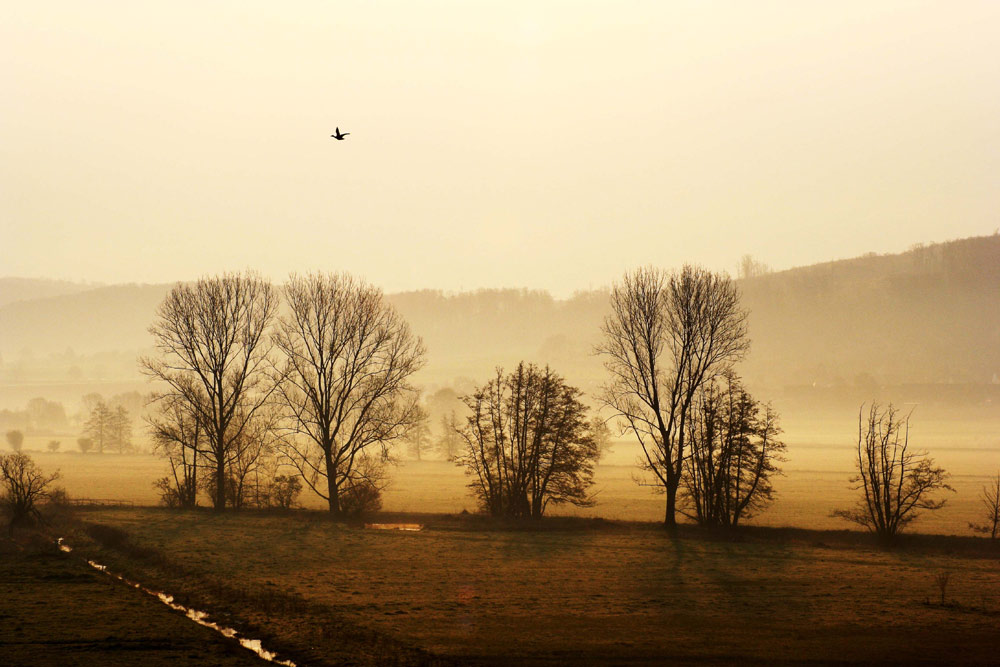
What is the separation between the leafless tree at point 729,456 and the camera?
48.8 meters

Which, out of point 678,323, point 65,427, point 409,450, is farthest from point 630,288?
point 65,427

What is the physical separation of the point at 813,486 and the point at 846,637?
219 feet

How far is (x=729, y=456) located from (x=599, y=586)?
2023 cm

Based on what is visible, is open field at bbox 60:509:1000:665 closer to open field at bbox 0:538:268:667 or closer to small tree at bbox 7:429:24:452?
open field at bbox 0:538:268:667

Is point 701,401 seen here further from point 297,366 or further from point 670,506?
point 297,366

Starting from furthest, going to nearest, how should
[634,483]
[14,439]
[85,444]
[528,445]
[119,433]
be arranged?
[14,439] → [119,433] → [85,444] → [634,483] → [528,445]

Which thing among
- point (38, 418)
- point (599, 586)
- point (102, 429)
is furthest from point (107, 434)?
point (599, 586)

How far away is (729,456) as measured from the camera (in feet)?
161

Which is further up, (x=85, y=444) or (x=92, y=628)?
(x=85, y=444)

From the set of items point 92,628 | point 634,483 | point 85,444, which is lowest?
point 634,483

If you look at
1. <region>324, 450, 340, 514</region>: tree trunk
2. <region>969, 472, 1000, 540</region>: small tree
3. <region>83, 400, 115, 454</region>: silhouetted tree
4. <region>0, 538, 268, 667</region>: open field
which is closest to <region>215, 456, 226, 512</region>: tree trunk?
<region>324, 450, 340, 514</region>: tree trunk

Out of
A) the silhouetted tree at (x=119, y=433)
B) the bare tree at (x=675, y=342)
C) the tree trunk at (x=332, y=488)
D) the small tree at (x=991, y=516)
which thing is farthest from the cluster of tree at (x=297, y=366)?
the silhouetted tree at (x=119, y=433)

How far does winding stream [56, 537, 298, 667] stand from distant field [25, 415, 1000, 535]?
1071 inches

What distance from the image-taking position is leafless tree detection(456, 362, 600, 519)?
52062 millimetres
